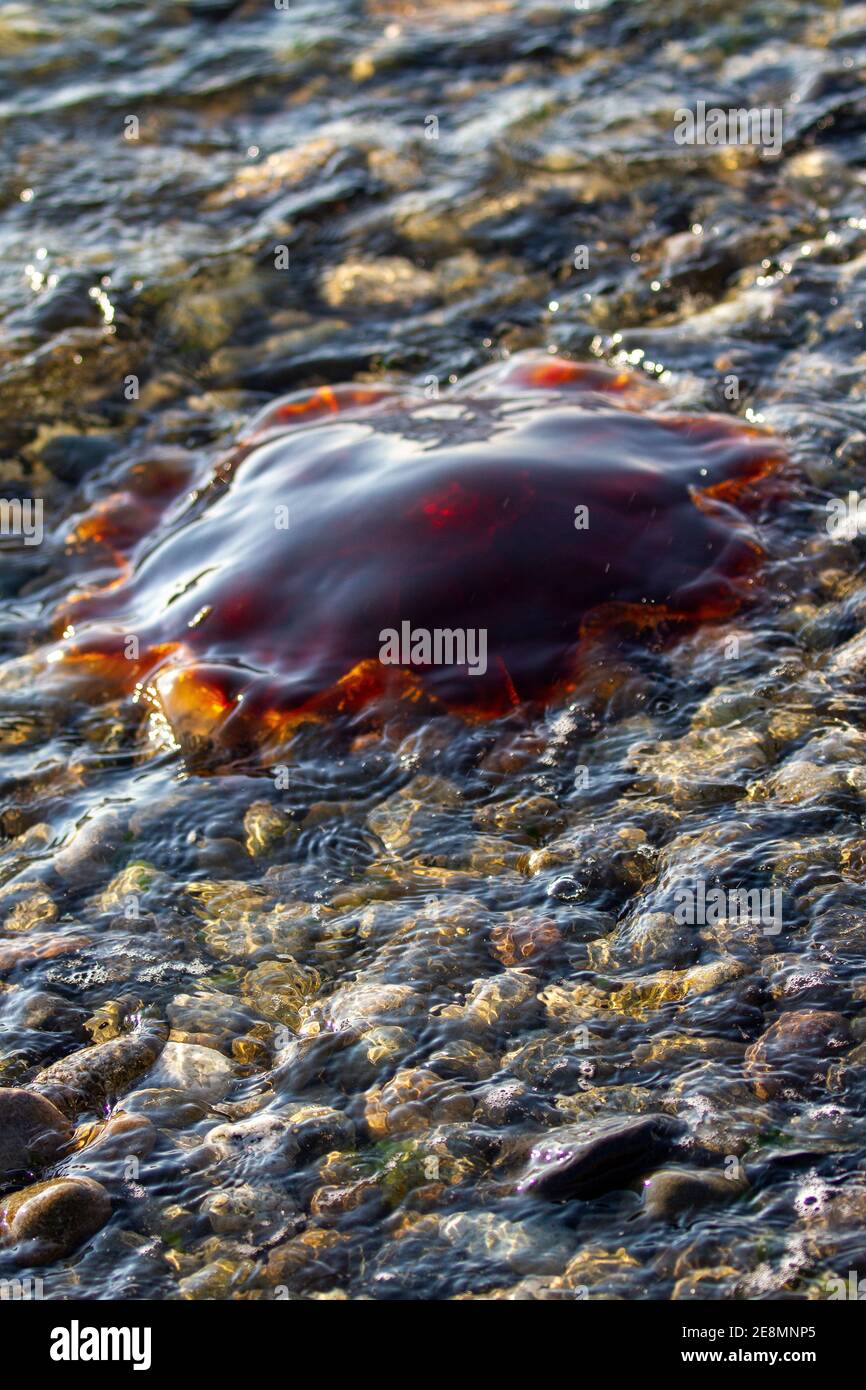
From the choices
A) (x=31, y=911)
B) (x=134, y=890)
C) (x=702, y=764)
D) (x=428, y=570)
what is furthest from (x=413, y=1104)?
(x=428, y=570)

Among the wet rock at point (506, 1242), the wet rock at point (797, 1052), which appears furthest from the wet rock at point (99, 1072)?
the wet rock at point (797, 1052)

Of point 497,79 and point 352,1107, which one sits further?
point 497,79

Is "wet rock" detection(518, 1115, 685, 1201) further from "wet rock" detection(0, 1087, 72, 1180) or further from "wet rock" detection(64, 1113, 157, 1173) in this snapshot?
"wet rock" detection(0, 1087, 72, 1180)

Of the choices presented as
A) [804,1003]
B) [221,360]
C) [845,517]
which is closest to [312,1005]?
[804,1003]

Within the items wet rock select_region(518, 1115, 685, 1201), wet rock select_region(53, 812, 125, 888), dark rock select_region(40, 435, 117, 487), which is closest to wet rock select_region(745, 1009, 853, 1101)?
wet rock select_region(518, 1115, 685, 1201)

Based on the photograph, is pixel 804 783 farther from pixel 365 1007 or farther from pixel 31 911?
pixel 31 911
